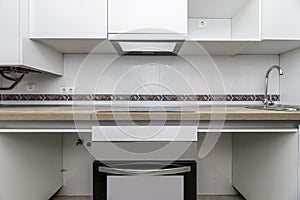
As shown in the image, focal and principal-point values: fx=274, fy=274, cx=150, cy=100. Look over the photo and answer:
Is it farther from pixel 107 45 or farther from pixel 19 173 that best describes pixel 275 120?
pixel 19 173

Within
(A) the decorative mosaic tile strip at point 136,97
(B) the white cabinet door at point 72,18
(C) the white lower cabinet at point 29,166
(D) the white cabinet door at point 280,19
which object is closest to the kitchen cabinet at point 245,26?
(D) the white cabinet door at point 280,19

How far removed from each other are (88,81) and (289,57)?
1472 millimetres

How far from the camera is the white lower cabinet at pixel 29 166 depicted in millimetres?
1346

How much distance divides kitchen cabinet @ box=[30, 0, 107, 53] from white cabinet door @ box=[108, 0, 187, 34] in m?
0.06

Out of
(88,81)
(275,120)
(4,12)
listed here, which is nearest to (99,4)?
(4,12)

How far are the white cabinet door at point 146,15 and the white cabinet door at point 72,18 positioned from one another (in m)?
0.06

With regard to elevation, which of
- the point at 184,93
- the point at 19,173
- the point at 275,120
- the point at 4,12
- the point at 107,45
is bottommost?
the point at 19,173

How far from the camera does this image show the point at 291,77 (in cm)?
190

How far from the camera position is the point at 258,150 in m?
1.70

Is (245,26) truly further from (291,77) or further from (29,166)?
(29,166)

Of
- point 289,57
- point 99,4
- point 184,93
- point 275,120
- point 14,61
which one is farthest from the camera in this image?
point 184,93

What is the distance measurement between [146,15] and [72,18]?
43 cm

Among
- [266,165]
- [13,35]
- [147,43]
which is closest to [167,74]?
[147,43]

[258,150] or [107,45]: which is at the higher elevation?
[107,45]
